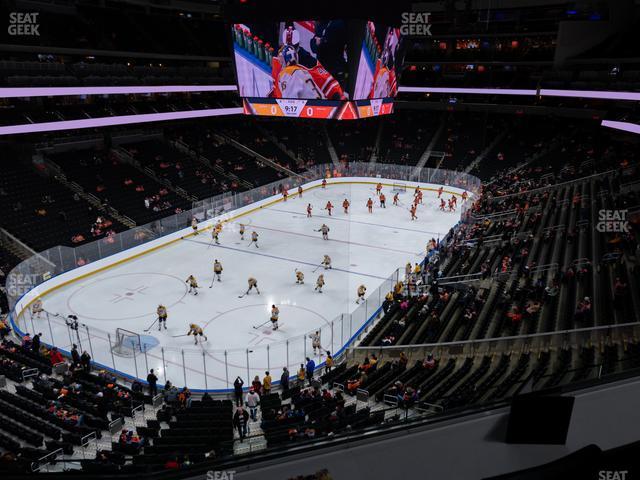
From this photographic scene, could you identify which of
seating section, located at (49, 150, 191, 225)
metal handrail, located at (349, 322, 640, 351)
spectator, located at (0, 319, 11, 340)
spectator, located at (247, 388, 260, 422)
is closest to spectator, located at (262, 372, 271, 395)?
spectator, located at (247, 388, 260, 422)

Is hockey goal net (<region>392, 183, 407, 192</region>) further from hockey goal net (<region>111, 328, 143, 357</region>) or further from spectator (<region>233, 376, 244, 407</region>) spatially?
spectator (<region>233, 376, 244, 407</region>)

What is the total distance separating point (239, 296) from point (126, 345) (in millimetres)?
5434

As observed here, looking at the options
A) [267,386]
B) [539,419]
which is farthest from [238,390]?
[539,419]

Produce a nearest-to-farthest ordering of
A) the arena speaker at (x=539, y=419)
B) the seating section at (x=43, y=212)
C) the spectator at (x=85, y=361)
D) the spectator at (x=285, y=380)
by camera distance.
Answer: the arena speaker at (x=539, y=419) < the spectator at (x=285, y=380) < the spectator at (x=85, y=361) < the seating section at (x=43, y=212)

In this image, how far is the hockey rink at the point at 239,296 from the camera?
46.1 feet

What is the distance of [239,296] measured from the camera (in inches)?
746

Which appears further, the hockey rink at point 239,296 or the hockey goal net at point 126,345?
the hockey rink at point 239,296

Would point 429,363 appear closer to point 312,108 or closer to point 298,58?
point 312,108

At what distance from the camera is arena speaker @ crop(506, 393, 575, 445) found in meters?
4.36

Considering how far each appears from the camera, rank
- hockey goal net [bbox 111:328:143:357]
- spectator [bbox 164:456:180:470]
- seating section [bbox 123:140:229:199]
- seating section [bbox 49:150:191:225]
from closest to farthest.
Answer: spectator [bbox 164:456:180:470] < hockey goal net [bbox 111:328:143:357] < seating section [bbox 49:150:191:225] < seating section [bbox 123:140:229:199]

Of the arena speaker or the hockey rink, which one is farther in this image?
the hockey rink

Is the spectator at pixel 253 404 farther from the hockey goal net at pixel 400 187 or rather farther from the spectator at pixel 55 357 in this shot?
the hockey goal net at pixel 400 187

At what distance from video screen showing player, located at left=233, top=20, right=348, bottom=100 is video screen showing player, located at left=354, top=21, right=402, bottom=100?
0.77 m

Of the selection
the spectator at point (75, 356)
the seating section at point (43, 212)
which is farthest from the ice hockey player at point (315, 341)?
the seating section at point (43, 212)
